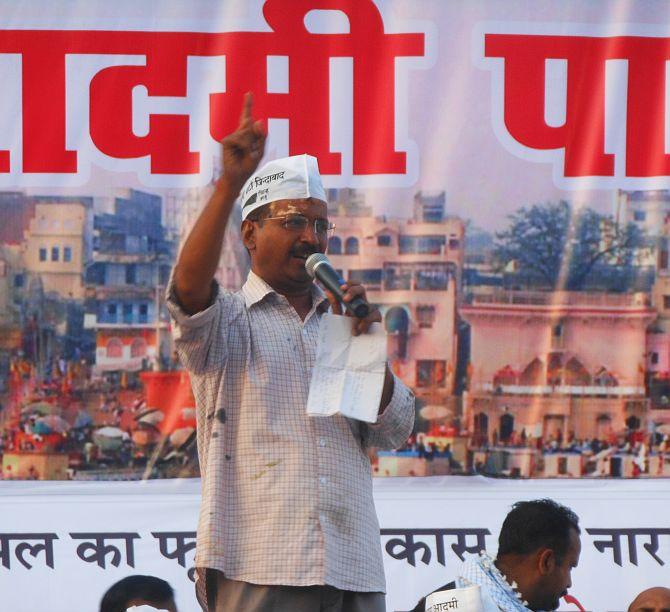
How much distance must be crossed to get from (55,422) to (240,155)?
205cm

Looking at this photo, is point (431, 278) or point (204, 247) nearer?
point (204, 247)

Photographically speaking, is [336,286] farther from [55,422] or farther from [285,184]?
[55,422]

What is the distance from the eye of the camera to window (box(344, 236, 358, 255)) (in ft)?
14.0

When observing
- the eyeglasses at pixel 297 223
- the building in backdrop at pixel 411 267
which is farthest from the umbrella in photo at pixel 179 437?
the eyeglasses at pixel 297 223

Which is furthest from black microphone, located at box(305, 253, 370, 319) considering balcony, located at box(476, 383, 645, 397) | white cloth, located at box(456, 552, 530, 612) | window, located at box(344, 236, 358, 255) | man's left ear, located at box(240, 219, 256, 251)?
balcony, located at box(476, 383, 645, 397)

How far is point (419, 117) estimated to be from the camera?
430cm

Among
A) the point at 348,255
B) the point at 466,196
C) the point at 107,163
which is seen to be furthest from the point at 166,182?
the point at 466,196

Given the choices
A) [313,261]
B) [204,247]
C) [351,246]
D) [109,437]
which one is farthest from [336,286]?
[109,437]

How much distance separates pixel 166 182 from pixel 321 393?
1955 millimetres

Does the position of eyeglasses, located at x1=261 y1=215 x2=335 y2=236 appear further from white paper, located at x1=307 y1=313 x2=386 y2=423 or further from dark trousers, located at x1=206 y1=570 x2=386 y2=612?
dark trousers, located at x1=206 y1=570 x2=386 y2=612

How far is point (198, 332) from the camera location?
2510mm

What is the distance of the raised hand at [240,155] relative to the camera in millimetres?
2391

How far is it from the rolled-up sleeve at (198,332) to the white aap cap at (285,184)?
0.23m

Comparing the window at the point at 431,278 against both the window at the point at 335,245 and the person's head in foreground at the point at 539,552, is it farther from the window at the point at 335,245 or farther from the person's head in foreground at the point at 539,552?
the person's head in foreground at the point at 539,552
